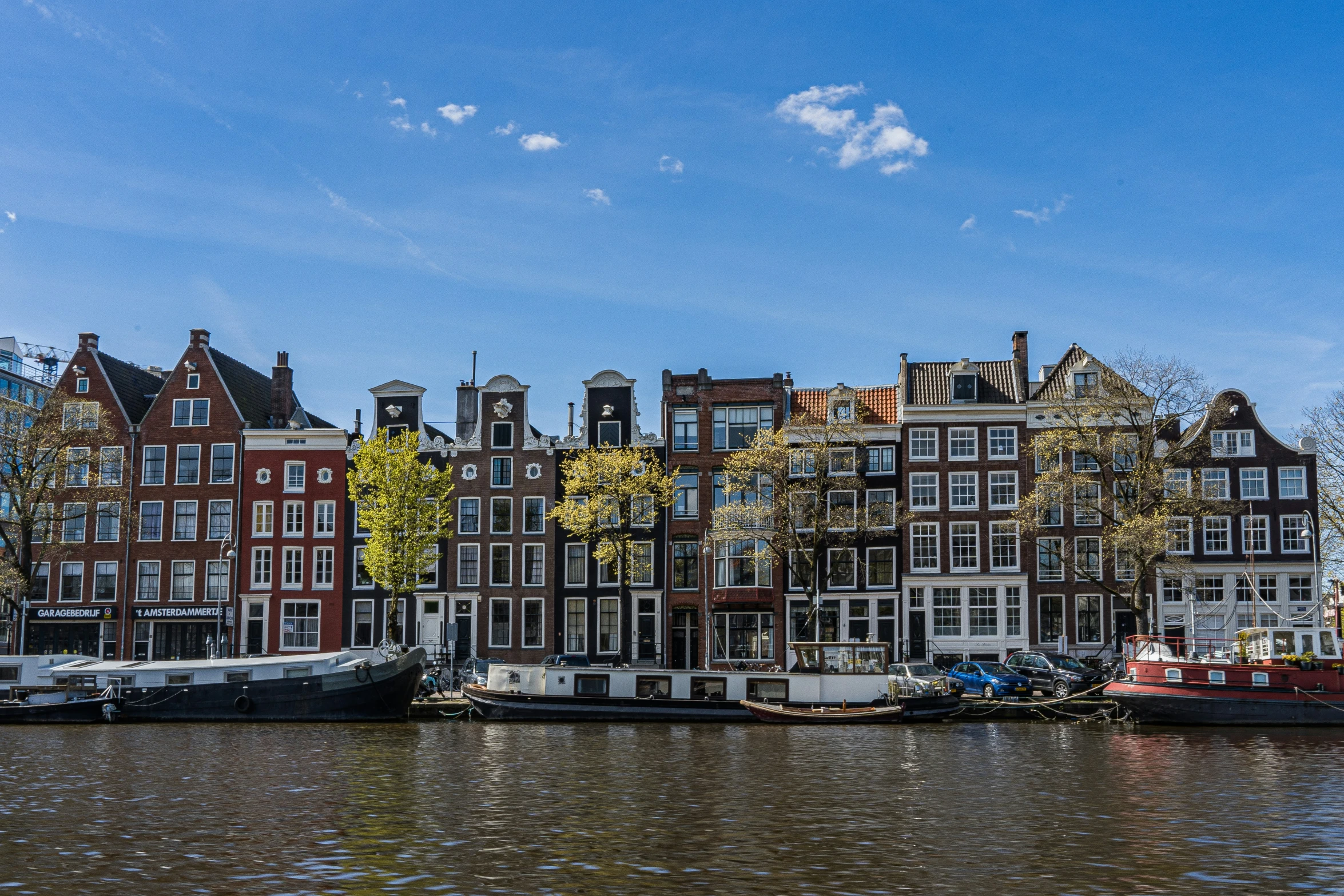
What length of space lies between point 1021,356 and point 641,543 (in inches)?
975

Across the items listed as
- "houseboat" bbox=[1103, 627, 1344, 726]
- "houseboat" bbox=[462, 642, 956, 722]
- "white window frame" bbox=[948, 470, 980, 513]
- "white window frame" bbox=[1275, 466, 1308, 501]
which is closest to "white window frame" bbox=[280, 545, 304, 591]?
"houseboat" bbox=[462, 642, 956, 722]

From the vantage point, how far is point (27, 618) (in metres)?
76.9

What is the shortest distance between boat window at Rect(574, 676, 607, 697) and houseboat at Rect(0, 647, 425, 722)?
6535 millimetres

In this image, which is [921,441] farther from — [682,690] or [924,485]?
[682,690]

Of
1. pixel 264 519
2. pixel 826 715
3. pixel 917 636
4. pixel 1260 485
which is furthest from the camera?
pixel 264 519

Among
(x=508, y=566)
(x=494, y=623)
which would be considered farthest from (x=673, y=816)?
(x=494, y=623)

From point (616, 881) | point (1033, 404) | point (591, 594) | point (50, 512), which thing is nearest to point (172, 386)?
point (50, 512)

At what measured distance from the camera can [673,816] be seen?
26.0 m

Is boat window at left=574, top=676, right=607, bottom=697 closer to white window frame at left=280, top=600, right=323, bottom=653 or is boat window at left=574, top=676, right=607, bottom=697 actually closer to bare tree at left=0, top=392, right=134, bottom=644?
white window frame at left=280, top=600, right=323, bottom=653

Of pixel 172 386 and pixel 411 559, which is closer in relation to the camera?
pixel 411 559

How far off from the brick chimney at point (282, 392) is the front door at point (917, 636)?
40649 mm

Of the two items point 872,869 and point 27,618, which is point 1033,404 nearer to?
→ point 872,869

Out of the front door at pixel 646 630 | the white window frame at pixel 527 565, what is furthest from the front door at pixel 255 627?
the front door at pixel 646 630

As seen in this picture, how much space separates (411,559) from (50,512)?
26594 millimetres
